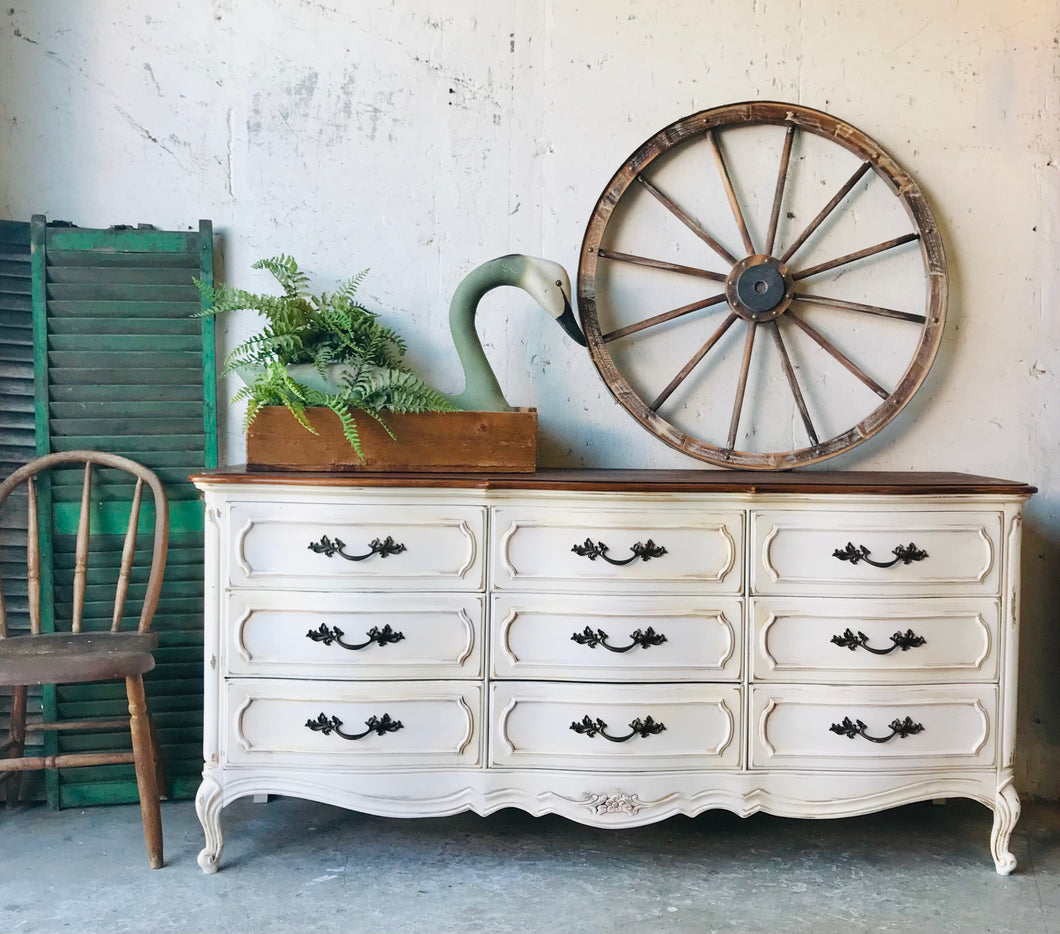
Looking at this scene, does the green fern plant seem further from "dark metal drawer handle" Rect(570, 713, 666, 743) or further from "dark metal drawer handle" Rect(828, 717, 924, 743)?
"dark metal drawer handle" Rect(828, 717, 924, 743)

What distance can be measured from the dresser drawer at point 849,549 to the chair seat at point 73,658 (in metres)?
1.61

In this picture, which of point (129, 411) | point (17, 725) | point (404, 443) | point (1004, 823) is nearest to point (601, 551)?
point (404, 443)

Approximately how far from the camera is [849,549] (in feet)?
7.13

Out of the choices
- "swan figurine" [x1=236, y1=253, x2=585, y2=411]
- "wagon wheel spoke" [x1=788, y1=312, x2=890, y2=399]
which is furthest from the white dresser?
"wagon wheel spoke" [x1=788, y1=312, x2=890, y2=399]

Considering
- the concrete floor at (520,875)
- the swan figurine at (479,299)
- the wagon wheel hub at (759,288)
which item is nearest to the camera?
the concrete floor at (520,875)

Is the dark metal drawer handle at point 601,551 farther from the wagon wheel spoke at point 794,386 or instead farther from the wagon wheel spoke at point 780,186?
the wagon wheel spoke at point 780,186

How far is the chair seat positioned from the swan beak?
1448mm

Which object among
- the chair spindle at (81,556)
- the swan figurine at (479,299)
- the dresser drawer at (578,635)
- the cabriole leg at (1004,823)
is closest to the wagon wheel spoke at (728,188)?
the swan figurine at (479,299)

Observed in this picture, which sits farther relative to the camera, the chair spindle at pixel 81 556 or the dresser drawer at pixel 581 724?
the chair spindle at pixel 81 556

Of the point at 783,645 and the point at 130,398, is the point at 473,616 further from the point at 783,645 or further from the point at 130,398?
the point at 130,398

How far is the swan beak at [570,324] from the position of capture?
250 cm

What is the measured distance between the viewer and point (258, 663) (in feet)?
7.04

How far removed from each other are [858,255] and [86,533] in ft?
8.16

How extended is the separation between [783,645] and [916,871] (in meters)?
0.76
